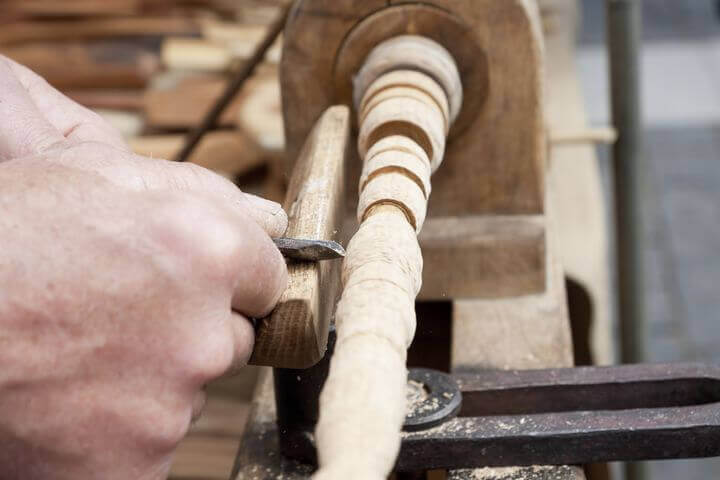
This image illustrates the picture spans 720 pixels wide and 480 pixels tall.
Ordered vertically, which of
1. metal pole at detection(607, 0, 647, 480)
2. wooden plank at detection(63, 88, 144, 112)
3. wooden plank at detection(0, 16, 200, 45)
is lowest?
metal pole at detection(607, 0, 647, 480)

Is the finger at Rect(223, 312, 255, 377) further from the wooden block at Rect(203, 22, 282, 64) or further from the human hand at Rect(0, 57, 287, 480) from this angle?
the wooden block at Rect(203, 22, 282, 64)

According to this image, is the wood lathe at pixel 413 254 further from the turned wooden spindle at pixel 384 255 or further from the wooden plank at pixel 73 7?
the wooden plank at pixel 73 7

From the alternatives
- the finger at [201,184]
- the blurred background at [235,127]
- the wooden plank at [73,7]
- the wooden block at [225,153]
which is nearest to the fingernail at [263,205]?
the finger at [201,184]

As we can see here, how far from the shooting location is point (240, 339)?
27.0 inches

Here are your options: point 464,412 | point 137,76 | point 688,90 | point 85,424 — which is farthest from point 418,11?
point 688,90

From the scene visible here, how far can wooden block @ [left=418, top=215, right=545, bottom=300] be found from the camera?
1127 mm

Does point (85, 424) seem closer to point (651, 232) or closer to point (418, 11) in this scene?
point (418, 11)

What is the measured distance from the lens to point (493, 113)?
3.68ft

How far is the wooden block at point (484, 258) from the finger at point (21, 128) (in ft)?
1.52

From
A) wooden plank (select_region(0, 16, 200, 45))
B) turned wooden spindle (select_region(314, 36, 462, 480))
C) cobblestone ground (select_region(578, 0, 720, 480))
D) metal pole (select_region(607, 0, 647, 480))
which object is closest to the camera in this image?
turned wooden spindle (select_region(314, 36, 462, 480))

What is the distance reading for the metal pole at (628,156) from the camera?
167 cm

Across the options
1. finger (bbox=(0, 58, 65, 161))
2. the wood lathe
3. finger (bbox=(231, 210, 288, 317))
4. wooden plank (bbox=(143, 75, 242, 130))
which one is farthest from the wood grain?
wooden plank (bbox=(143, 75, 242, 130))

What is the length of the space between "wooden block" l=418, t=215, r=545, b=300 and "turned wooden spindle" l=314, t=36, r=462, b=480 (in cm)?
15

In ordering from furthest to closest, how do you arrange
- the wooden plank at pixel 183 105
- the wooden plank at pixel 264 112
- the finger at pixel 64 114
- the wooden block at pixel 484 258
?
the wooden plank at pixel 183 105
the wooden plank at pixel 264 112
the wooden block at pixel 484 258
the finger at pixel 64 114
